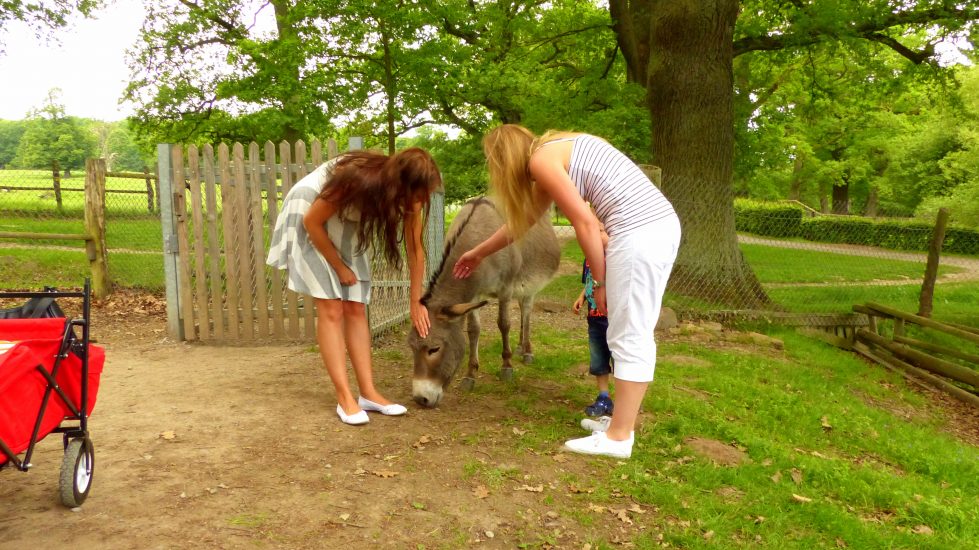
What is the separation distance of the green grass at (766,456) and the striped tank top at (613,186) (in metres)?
1.52

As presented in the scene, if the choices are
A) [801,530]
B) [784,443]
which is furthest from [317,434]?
[784,443]

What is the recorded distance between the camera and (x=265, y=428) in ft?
13.3

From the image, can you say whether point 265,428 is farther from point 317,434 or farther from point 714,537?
point 714,537

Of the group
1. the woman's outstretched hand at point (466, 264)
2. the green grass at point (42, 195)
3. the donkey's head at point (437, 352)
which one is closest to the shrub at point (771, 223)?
the woman's outstretched hand at point (466, 264)

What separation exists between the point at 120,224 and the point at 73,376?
8.46 metres

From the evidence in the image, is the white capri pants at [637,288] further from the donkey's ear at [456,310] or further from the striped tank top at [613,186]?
the donkey's ear at [456,310]

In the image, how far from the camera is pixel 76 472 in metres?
2.85

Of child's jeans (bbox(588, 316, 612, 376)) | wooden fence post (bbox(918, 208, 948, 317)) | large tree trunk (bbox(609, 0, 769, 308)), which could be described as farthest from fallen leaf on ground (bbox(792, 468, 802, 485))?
wooden fence post (bbox(918, 208, 948, 317))

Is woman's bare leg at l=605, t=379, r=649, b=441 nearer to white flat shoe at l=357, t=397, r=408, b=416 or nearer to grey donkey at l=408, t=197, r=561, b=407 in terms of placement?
grey donkey at l=408, t=197, r=561, b=407

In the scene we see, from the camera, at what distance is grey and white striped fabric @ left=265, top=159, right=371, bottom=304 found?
395 centimetres

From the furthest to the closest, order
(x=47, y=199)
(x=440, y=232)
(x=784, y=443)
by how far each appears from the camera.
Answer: (x=47, y=199), (x=440, y=232), (x=784, y=443)

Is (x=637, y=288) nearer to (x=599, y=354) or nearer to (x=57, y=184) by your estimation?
(x=599, y=354)

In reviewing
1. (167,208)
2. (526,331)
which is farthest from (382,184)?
(167,208)

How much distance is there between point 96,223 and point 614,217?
8.28 meters
